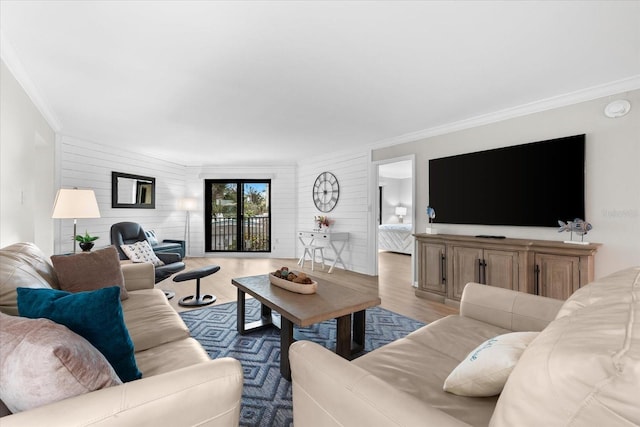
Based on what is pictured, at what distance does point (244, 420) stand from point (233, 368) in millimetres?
909

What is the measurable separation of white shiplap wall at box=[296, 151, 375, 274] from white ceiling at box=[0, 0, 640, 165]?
1.60 metres

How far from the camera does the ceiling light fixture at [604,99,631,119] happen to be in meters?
2.71

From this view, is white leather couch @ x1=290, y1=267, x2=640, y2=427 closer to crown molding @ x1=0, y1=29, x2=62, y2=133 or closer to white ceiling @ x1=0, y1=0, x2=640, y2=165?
white ceiling @ x1=0, y1=0, x2=640, y2=165

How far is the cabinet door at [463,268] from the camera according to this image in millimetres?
3393

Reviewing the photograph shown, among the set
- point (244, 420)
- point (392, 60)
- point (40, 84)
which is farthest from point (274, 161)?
point (244, 420)

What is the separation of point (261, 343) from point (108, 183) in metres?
4.61

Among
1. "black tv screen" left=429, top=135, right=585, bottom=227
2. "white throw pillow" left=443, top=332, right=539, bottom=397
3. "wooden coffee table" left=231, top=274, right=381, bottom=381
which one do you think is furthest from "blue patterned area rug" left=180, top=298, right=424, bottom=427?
Result: "black tv screen" left=429, top=135, right=585, bottom=227

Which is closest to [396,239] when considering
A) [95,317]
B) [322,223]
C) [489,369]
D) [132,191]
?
[322,223]

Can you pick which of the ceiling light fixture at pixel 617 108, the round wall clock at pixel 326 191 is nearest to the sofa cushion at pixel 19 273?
the ceiling light fixture at pixel 617 108

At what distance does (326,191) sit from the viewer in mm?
6270

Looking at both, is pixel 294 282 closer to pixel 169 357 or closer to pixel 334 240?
pixel 169 357

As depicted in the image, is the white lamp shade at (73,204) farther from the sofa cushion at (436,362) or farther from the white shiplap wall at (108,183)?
the sofa cushion at (436,362)

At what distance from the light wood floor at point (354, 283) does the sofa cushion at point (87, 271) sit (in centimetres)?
125

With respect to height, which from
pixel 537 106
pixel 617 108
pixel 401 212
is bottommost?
pixel 401 212
